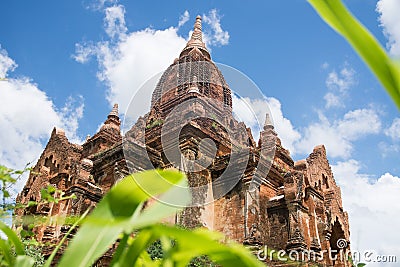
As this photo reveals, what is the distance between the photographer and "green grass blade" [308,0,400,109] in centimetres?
44

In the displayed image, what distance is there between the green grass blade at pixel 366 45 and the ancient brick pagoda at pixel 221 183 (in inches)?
314

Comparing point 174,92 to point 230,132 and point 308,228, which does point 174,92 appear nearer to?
point 230,132

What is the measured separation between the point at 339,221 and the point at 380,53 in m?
12.6

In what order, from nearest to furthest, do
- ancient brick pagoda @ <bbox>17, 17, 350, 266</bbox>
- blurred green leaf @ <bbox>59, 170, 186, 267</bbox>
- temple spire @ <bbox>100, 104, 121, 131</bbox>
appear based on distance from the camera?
1. blurred green leaf @ <bbox>59, 170, 186, 267</bbox>
2. ancient brick pagoda @ <bbox>17, 17, 350, 266</bbox>
3. temple spire @ <bbox>100, 104, 121, 131</bbox>

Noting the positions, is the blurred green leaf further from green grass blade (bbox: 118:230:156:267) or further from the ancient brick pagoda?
the ancient brick pagoda

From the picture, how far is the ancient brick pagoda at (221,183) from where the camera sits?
982 centimetres

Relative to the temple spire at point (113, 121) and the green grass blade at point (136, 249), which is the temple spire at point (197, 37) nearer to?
the temple spire at point (113, 121)

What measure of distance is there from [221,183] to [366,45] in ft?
35.2

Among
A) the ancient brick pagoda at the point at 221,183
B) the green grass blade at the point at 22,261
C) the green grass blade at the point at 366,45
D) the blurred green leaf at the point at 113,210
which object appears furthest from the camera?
the ancient brick pagoda at the point at 221,183

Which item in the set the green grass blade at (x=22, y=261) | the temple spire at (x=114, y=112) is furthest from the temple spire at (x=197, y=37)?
the green grass blade at (x=22, y=261)

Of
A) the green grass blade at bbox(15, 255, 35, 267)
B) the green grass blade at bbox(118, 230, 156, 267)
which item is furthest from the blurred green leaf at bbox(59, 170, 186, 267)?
the green grass blade at bbox(15, 255, 35, 267)

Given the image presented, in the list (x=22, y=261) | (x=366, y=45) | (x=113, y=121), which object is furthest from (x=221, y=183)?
(x=366, y=45)

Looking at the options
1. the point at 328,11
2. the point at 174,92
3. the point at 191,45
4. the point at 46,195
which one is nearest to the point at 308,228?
the point at 174,92

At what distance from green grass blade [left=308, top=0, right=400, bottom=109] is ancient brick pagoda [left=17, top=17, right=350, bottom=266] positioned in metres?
7.97
